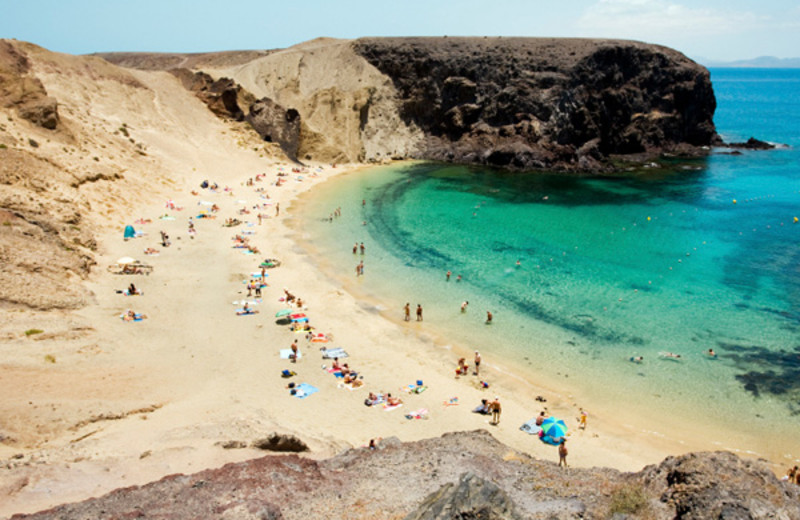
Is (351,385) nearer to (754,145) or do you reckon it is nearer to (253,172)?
(253,172)

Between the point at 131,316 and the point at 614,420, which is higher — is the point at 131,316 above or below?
above

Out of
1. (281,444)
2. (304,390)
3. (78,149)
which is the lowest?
(304,390)

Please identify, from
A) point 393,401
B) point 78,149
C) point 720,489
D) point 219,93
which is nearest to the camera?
point 720,489

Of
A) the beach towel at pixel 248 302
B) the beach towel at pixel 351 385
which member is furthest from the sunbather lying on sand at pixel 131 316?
the beach towel at pixel 351 385

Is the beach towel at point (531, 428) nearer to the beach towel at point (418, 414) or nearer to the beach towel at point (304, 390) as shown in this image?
the beach towel at point (418, 414)

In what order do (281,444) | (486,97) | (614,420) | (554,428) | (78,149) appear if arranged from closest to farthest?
(281,444) < (554,428) < (614,420) < (78,149) < (486,97)

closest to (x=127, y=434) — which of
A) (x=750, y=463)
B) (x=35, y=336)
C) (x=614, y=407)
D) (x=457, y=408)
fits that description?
(x=35, y=336)

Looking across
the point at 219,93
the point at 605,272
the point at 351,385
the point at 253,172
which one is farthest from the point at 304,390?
the point at 219,93
